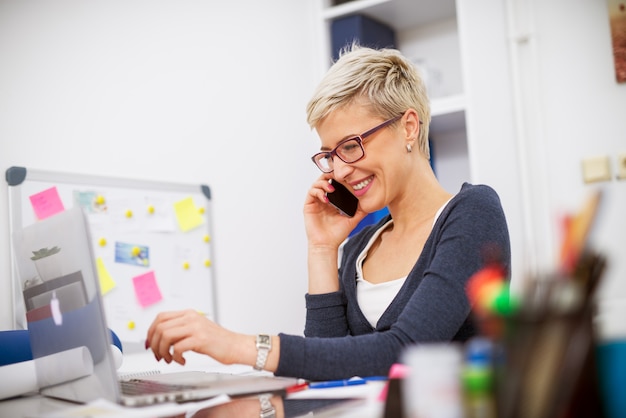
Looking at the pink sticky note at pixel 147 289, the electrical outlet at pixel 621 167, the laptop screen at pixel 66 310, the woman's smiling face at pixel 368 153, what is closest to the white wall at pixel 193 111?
the pink sticky note at pixel 147 289

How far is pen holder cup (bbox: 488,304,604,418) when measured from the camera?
398 mm

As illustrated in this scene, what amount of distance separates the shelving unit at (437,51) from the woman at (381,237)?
4.24ft

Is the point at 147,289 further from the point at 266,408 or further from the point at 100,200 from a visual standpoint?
the point at 266,408

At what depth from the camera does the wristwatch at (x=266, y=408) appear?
0.75 m

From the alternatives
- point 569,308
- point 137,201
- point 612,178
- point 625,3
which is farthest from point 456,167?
point 569,308

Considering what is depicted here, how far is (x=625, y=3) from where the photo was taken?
2.29m

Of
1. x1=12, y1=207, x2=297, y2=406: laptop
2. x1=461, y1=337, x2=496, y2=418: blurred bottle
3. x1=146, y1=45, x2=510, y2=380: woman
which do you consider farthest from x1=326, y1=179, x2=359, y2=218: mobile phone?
x1=461, y1=337, x2=496, y2=418: blurred bottle

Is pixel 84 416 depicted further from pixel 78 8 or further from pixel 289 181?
pixel 289 181

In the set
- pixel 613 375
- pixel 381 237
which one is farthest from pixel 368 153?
pixel 613 375

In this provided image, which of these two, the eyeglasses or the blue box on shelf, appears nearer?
the eyeglasses

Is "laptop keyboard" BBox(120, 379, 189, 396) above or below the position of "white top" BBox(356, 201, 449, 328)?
below

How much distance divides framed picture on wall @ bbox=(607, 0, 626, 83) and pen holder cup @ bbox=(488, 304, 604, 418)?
220cm

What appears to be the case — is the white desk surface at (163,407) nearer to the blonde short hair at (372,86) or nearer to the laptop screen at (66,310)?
the laptop screen at (66,310)

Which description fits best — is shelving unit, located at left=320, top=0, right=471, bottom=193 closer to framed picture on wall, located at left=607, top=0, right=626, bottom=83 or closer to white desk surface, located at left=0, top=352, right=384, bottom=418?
framed picture on wall, located at left=607, top=0, right=626, bottom=83
